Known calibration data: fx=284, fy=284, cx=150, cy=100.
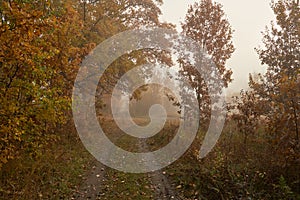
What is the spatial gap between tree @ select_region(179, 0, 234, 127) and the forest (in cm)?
5

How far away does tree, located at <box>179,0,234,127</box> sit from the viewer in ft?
48.7

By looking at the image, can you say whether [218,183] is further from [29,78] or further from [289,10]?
[289,10]

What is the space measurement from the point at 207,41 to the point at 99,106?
8338 mm

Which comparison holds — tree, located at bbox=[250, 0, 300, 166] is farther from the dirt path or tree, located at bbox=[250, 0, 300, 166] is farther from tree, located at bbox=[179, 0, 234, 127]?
the dirt path

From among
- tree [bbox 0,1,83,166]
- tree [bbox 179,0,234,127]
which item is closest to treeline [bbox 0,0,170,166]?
tree [bbox 0,1,83,166]

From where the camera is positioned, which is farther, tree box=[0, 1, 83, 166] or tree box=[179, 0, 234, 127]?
tree box=[179, 0, 234, 127]

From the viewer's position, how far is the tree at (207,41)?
14.8 metres

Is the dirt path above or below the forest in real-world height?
below

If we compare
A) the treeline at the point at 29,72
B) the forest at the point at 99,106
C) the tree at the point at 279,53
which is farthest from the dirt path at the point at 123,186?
the tree at the point at 279,53

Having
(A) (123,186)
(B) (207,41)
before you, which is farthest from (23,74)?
(B) (207,41)

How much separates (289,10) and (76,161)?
43.0ft

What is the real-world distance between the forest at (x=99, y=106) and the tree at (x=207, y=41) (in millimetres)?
53

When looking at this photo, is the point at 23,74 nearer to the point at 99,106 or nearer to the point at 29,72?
the point at 29,72

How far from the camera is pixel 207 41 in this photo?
14914mm
